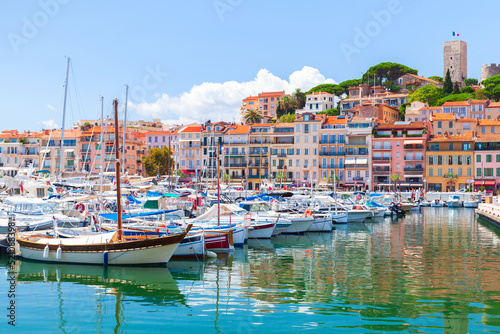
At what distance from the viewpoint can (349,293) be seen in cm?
1866

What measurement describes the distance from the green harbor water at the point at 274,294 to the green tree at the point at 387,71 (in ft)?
391

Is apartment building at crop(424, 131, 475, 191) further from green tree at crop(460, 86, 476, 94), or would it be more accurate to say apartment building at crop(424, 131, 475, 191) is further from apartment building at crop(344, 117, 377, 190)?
green tree at crop(460, 86, 476, 94)

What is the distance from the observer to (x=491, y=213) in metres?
51.3

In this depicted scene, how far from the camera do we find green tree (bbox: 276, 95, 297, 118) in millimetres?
129875

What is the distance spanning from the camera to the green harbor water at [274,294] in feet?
49.4

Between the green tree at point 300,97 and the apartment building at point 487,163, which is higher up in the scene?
the green tree at point 300,97

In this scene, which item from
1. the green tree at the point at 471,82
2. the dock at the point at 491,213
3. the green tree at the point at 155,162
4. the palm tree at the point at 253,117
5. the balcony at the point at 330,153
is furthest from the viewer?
the green tree at the point at 471,82

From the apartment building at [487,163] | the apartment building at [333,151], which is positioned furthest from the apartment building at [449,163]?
the apartment building at [333,151]

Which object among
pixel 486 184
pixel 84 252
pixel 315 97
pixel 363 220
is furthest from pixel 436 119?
pixel 84 252

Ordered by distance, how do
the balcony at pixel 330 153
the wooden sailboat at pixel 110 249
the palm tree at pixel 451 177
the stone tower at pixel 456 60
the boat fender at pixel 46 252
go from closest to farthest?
the wooden sailboat at pixel 110 249 → the boat fender at pixel 46 252 → the palm tree at pixel 451 177 → the balcony at pixel 330 153 → the stone tower at pixel 456 60

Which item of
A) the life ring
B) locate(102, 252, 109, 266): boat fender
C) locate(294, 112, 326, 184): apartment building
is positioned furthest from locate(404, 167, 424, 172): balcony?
locate(102, 252, 109, 266): boat fender

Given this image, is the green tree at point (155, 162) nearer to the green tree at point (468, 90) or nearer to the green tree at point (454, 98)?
the green tree at point (454, 98)

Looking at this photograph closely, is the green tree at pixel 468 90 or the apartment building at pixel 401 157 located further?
the green tree at pixel 468 90

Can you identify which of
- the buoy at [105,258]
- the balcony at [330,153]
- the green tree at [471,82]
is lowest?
the buoy at [105,258]
